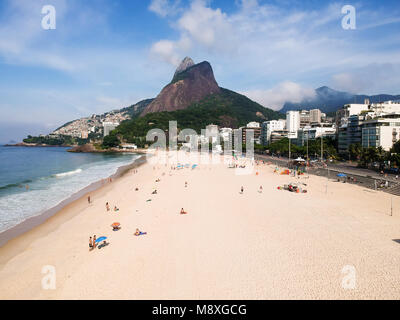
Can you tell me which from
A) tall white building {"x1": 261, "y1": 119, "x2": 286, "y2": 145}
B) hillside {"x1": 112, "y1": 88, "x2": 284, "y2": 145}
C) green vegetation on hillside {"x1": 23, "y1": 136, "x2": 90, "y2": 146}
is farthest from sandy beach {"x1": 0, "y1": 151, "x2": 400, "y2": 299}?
green vegetation on hillside {"x1": 23, "y1": 136, "x2": 90, "y2": 146}

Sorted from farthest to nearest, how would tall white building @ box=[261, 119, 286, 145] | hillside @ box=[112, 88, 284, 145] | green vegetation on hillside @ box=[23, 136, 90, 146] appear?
green vegetation on hillside @ box=[23, 136, 90, 146], hillside @ box=[112, 88, 284, 145], tall white building @ box=[261, 119, 286, 145]

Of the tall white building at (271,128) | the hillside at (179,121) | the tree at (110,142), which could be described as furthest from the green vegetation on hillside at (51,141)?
the tall white building at (271,128)

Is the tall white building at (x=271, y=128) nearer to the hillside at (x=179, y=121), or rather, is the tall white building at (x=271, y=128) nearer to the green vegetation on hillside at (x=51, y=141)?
the hillside at (x=179, y=121)

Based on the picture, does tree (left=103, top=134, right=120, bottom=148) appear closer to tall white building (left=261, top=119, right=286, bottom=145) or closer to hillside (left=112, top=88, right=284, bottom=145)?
hillside (left=112, top=88, right=284, bottom=145)

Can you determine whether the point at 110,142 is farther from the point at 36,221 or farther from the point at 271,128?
the point at 36,221

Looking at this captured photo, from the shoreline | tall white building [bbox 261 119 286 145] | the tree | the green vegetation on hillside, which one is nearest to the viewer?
the shoreline

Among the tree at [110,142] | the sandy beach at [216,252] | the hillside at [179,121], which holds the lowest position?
the sandy beach at [216,252]

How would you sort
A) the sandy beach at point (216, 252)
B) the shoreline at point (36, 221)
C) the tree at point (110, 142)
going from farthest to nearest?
1. the tree at point (110, 142)
2. the shoreline at point (36, 221)
3. the sandy beach at point (216, 252)

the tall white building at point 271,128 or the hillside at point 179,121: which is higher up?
the hillside at point 179,121

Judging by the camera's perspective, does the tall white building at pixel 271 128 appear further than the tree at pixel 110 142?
No
